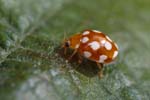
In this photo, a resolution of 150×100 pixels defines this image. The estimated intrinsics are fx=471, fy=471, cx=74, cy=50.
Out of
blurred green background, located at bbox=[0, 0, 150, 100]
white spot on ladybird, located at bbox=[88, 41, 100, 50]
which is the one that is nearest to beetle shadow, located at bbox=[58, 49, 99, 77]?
blurred green background, located at bbox=[0, 0, 150, 100]

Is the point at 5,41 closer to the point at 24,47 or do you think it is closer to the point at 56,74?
the point at 24,47

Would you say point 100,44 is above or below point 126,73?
above

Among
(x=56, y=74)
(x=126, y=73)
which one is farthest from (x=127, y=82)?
(x=56, y=74)

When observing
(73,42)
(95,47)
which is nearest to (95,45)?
(95,47)

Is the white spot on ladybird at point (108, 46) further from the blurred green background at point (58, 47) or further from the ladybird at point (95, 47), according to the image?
the blurred green background at point (58, 47)

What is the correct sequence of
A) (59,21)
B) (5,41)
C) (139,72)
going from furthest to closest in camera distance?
1. (59,21)
2. (139,72)
3. (5,41)

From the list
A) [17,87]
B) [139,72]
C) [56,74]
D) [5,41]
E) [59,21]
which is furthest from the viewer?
[59,21]

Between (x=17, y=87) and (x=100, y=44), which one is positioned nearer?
(x=17, y=87)
